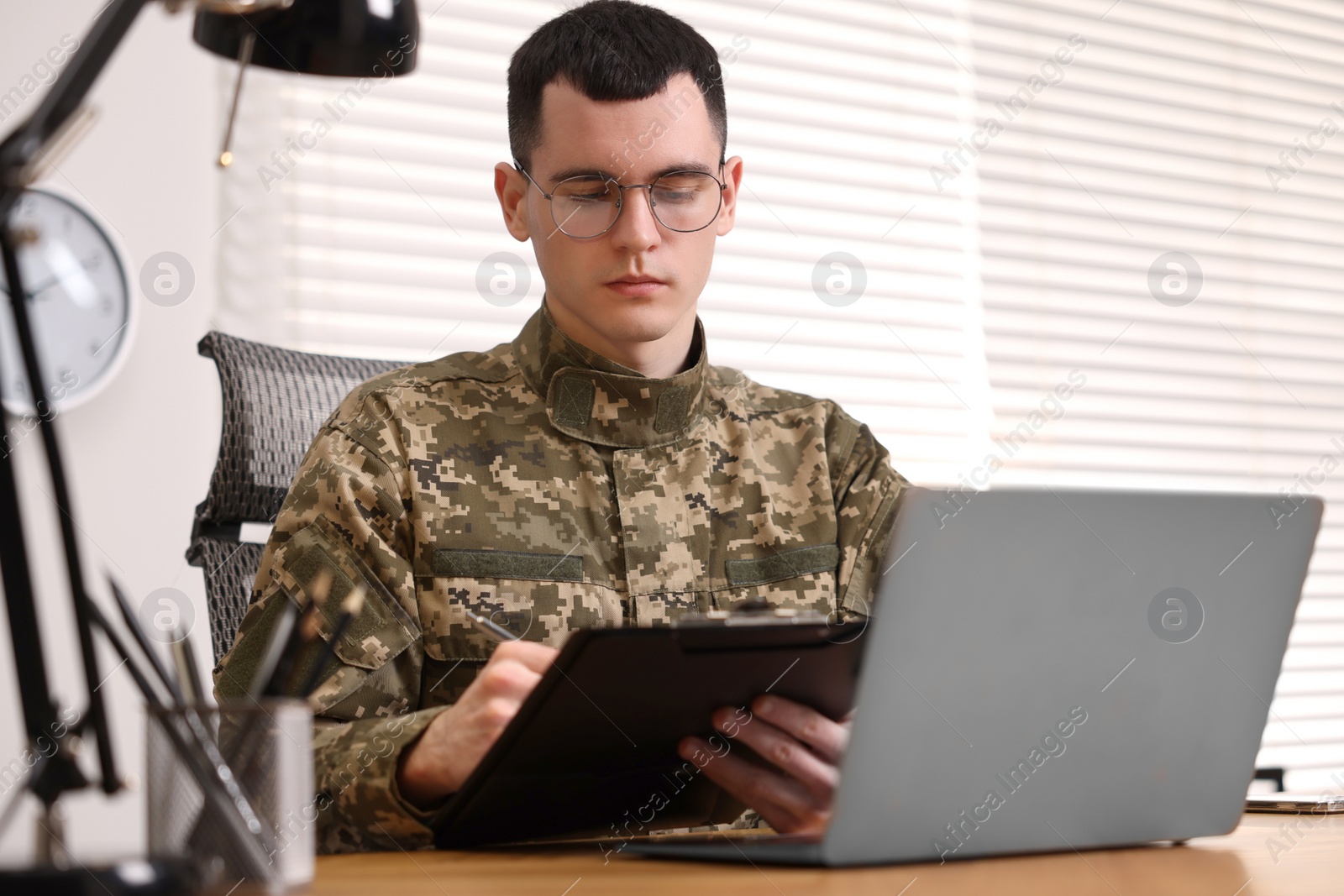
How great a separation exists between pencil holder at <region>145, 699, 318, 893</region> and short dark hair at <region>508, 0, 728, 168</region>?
98cm

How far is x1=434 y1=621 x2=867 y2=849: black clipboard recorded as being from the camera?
649mm

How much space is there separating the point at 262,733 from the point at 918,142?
7.79 feet

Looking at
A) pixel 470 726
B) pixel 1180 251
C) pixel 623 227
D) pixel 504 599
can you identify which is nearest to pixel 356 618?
pixel 504 599

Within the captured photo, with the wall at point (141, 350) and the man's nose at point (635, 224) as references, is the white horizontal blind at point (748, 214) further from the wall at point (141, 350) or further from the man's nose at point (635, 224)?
the man's nose at point (635, 224)

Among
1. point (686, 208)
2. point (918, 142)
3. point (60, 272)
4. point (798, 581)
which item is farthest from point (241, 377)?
point (918, 142)

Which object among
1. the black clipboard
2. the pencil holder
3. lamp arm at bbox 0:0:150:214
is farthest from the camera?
the black clipboard

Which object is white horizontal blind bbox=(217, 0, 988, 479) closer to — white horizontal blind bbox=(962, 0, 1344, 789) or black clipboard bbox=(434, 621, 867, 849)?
white horizontal blind bbox=(962, 0, 1344, 789)

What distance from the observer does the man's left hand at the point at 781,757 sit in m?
0.74

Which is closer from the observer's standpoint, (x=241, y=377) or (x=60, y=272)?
(x=241, y=377)

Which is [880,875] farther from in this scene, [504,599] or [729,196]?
[729,196]

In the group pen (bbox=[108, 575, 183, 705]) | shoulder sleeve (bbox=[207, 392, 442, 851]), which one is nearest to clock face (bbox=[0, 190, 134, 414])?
shoulder sleeve (bbox=[207, 392, 442, 851])

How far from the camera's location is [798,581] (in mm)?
1424

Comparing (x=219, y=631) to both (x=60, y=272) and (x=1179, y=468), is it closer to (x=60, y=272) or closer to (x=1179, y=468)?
(x=60, y=272)

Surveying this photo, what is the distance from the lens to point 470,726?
854 mm
